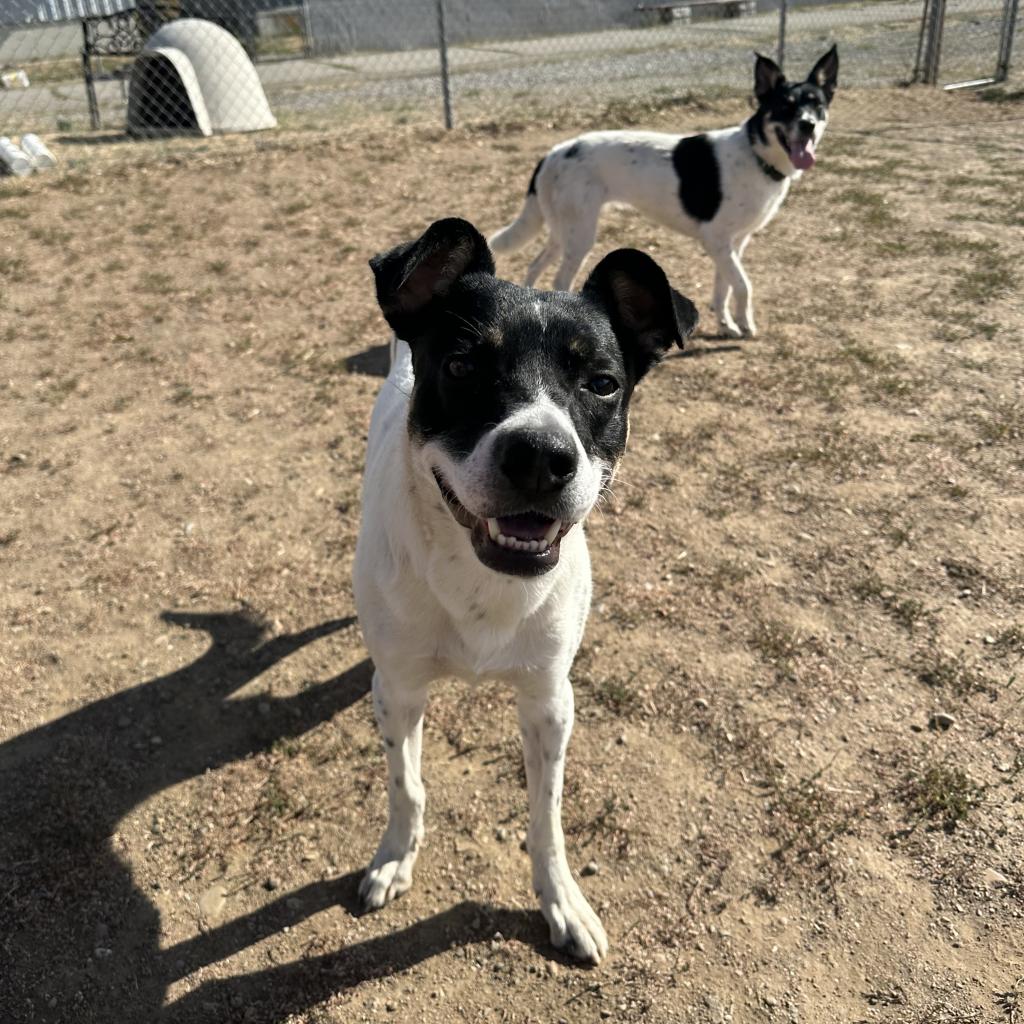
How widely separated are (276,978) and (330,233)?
22.9 feet

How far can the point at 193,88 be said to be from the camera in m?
11.6

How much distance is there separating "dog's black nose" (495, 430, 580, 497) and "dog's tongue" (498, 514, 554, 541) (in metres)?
0.14

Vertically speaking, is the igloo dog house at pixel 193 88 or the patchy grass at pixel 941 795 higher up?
the igloo dog house at pixel 193 88

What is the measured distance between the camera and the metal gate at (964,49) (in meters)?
12.8

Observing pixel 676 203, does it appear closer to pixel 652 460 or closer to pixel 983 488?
pixel 652 460

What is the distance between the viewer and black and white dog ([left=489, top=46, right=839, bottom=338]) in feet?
20.2

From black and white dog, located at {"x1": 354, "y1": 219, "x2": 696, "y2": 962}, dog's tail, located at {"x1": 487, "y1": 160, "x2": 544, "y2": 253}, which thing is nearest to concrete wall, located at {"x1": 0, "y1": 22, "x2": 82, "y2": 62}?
dog's tail, located at {"x1": 487, "y1": 160, "x2": 544, "y2": 253}

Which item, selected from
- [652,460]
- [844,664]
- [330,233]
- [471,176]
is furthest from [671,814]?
[471,176]

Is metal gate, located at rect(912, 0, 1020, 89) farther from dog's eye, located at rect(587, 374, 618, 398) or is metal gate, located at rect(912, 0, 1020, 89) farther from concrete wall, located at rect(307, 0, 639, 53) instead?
dog's eye, located at rect(587, 374, 618, 398)

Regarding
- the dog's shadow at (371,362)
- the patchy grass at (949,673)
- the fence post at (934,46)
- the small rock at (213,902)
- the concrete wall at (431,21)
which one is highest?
the concrete wall at (431,21)

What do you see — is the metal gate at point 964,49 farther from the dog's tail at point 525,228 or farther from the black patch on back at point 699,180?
the dog's tail at point 525,228

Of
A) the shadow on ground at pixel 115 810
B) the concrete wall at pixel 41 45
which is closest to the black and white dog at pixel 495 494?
the shadow on ground at pixel 115 810

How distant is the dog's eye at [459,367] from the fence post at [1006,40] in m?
14.4

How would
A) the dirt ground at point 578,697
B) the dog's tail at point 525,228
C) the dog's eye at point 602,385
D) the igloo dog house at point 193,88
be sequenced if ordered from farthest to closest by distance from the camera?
the igloo dog house at point 193,88 < the dog's tail at point 525,228 < the dirt ground at point 578,697 < the dog's eye at point 602,385
